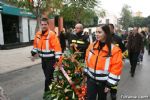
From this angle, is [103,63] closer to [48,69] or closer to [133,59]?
[48,69]

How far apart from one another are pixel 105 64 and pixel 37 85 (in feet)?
16.9

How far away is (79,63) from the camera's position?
21.6 feet

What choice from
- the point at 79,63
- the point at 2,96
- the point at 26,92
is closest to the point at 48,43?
the point at 79,63

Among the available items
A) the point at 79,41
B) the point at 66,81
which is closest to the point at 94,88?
the point at 66,81

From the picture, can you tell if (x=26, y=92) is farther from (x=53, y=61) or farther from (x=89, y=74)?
(x=89, y=74)

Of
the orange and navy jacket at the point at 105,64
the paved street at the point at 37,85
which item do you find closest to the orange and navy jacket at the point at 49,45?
the paved street at the point at 37,85

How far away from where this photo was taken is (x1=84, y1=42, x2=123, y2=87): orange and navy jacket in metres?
4.66

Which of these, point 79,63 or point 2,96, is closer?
point 2,96

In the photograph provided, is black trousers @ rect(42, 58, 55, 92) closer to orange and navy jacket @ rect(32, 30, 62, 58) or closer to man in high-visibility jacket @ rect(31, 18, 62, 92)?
man in high-visibility jacket @ rect(31, 18, 62, 92)

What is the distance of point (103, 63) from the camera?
470cm

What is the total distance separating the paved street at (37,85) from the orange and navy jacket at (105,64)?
3.02 metres

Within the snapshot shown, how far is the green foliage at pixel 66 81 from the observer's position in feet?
20.8

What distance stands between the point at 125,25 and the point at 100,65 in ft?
248

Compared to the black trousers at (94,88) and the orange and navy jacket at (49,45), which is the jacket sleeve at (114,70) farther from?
the orange and navy jacket at (49,45)
